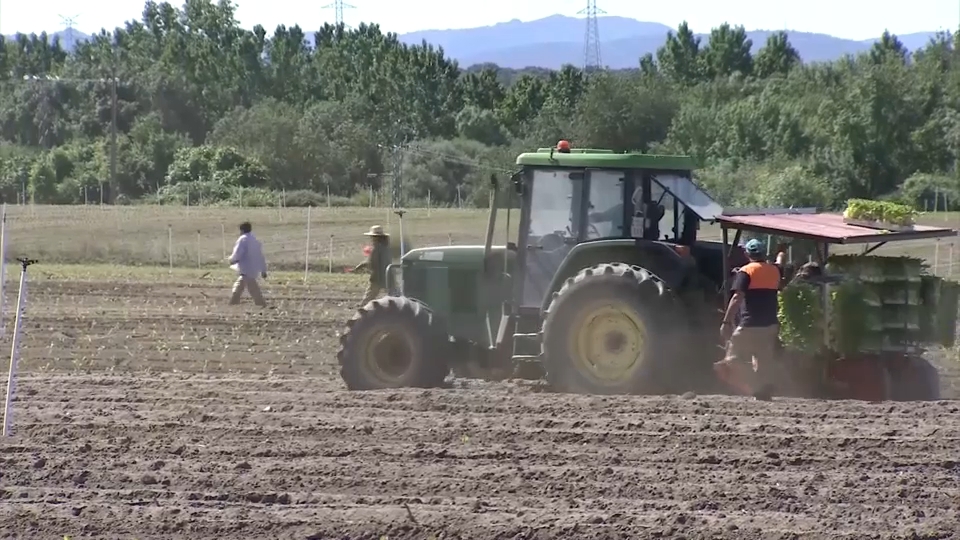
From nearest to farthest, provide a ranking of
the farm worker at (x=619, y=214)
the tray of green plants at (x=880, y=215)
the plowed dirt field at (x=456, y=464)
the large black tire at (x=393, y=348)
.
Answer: the plowed dirt field at (x=456, y=464) → the tray of green plants at (x=880, y=215) → the farm worker at (x=619, y=214) → the large black tire at (x=393, y=348)

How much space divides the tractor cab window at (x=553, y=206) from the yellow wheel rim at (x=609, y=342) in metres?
0.78

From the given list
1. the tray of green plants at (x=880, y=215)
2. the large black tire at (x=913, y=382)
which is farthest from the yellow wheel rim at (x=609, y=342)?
the large black tire at (x=913, y=382)

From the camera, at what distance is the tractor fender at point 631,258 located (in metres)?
10.6

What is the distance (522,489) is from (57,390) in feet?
16.1

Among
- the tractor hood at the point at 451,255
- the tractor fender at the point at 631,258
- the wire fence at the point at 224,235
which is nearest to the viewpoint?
the tractor fender at the point at 631,258

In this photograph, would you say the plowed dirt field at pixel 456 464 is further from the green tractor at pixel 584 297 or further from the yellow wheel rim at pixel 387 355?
the yellow wheel rim at pixel 387 355

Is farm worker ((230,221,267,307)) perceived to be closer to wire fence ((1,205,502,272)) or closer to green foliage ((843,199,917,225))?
wire fence ((1,205,502,272))

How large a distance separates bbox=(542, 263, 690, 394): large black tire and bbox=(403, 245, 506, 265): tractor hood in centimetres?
123

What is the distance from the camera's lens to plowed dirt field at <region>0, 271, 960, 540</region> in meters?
7.12

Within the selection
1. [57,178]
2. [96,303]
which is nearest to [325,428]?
[96,303]

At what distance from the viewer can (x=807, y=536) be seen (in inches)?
269

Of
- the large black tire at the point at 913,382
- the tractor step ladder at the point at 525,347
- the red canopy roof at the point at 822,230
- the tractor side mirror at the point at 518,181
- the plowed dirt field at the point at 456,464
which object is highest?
the tractor side mirror at the point at 518,181

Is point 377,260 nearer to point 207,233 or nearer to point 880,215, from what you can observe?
point 880,215

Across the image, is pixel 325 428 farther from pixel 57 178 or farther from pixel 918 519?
pixel 57 178
